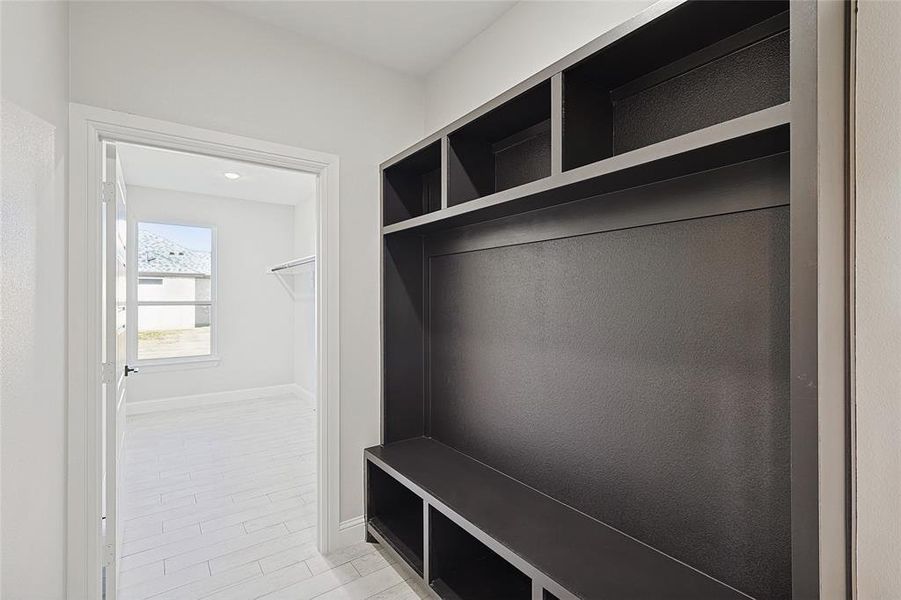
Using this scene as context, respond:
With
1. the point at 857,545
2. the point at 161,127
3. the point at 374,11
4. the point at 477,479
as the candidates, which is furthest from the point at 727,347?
the point at 161,127

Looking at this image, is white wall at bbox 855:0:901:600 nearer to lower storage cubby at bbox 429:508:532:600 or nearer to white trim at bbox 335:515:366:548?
lower storage cubby at bbox 429:508:532:600

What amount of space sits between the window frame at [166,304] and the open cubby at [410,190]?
410 centimetres

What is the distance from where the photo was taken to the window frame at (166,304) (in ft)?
16.7

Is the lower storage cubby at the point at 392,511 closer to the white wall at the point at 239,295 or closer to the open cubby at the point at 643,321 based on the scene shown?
the open cubby at the point at 643,321

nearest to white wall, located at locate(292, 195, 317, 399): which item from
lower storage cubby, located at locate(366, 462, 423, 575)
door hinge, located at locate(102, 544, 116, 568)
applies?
lower storage cubby, located at locate(366, 462, 423, 575)

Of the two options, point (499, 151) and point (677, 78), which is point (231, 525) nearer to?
point (499, 151)

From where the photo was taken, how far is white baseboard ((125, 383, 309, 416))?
519cm

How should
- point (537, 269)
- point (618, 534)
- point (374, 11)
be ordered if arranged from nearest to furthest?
1. point (618, 534)
2. point (537, 269)
3. point (374, 11)

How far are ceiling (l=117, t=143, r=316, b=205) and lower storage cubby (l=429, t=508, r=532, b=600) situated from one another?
10.1ft

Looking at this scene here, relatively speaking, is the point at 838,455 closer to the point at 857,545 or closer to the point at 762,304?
the point at 857,545

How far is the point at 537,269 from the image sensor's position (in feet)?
6.10

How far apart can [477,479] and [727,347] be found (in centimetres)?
117

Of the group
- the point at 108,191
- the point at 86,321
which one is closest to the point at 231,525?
the point at 86,321

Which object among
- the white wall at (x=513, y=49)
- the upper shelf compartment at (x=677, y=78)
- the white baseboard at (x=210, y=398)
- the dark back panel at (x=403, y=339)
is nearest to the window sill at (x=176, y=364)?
the white baseboard at (x=210, y=398)
